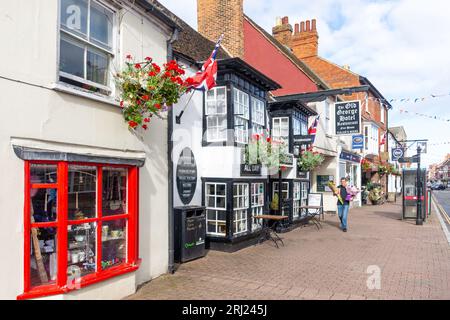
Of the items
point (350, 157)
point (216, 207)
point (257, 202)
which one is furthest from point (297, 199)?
point (350, 157)

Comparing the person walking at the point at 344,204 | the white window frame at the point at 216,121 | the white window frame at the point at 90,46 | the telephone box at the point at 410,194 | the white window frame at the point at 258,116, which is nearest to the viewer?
the white window frame at the point at 90,46

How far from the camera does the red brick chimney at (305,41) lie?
23562mm

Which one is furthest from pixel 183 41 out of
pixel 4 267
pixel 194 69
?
pixel 4 267

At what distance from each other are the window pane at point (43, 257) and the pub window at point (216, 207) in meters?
4.94

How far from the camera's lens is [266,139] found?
405 inches

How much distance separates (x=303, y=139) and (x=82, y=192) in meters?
9.13

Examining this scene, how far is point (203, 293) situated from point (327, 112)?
1492 cm

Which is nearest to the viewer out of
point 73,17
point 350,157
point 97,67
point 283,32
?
point 73,17

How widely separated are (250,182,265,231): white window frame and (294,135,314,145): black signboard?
299 cm

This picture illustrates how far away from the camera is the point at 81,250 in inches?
201

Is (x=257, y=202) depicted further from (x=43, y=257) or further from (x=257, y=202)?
(x=43, y=257)

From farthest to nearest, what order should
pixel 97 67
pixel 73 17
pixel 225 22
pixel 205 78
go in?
1. pixel 225 22
2. pixel 205 78
3. pixel 97 67
4. pixel 73 17

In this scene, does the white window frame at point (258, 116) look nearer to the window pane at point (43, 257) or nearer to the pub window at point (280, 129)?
the pub window at point (280, 129)

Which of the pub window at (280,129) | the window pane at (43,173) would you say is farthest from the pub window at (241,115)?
the window pane at (43,173)
